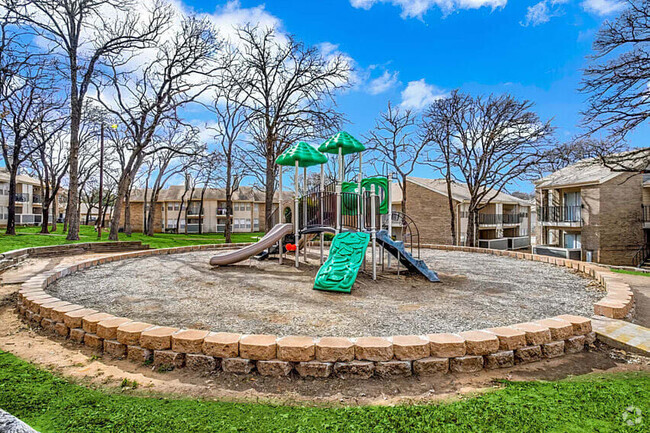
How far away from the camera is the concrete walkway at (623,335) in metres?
3.41

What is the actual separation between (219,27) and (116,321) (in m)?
19.6

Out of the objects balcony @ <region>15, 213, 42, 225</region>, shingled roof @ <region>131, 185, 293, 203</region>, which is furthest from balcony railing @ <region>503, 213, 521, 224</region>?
balcony @ <region>15, 213, 42, 225</region>

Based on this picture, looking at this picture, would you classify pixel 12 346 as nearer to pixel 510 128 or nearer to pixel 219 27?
pixel 219 27

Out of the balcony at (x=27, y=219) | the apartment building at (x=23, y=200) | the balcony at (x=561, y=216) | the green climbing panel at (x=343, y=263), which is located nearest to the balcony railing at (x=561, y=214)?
the balcony at (x=561, y=216)

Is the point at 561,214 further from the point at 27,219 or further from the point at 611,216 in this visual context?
the point at 27,219

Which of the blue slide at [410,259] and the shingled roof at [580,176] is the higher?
the shingled roof at [580,176]

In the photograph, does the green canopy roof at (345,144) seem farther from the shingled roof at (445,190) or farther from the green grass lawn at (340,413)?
the shingled roof at (445,190)

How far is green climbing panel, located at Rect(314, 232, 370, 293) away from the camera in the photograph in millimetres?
6184

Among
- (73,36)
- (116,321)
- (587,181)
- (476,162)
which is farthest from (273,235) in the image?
(587,181)

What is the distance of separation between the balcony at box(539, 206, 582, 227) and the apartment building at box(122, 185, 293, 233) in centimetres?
3014

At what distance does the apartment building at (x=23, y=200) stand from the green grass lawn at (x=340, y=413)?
1809 inches

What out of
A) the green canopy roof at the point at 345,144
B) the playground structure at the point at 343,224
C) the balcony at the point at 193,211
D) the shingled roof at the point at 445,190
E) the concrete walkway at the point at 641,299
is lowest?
the concrete walkway at the point at 641,299

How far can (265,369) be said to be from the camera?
3035 millimetres

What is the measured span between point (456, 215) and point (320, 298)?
22.7 metres
